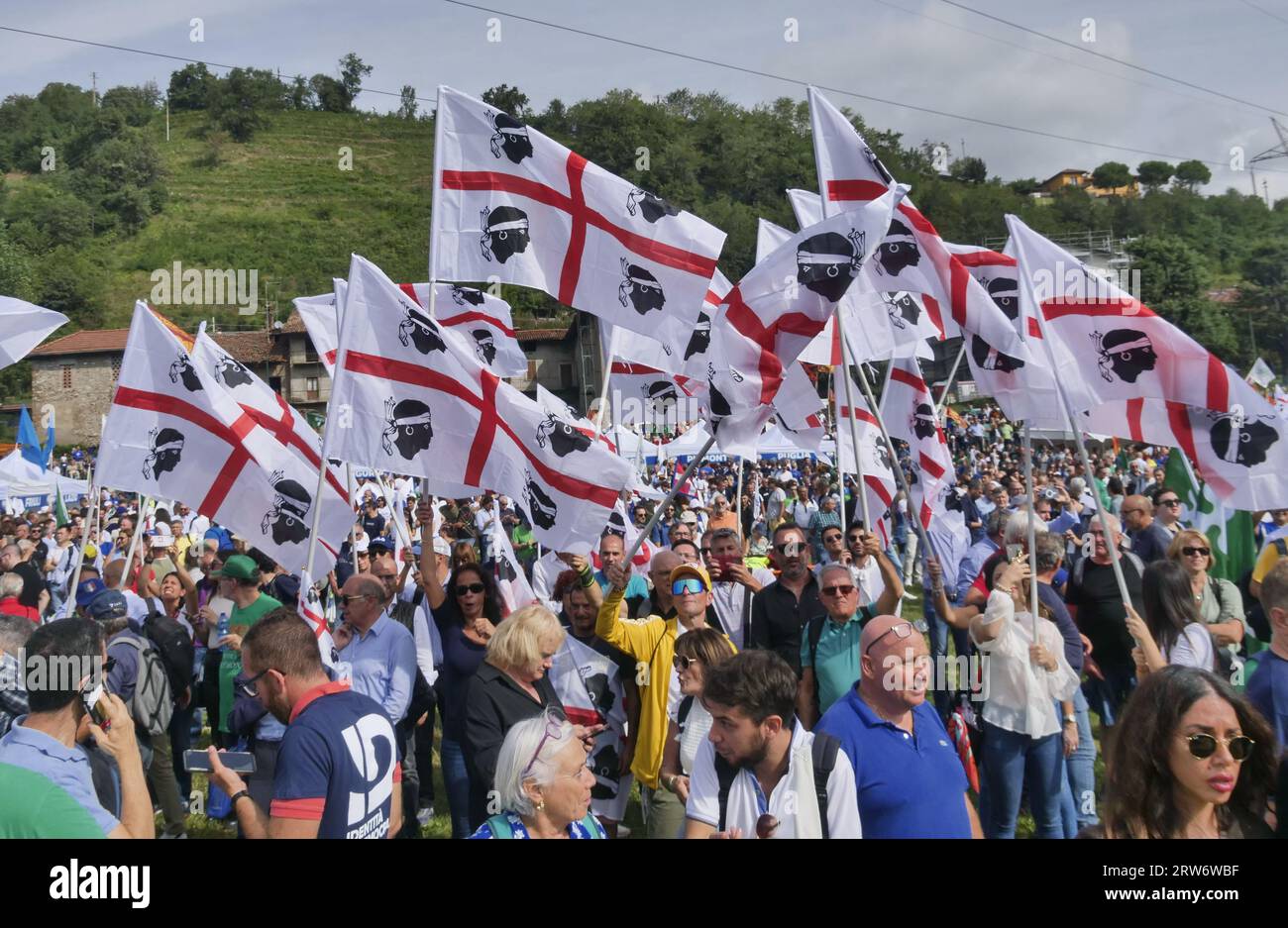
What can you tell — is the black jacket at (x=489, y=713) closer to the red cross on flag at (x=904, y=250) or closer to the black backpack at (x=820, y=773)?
the black backpack at (x=820, y=773)

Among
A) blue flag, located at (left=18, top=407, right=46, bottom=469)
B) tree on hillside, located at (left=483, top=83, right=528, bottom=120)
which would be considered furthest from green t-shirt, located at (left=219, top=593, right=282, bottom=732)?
tree on hillside, located at (left=483, top=83, right=528, bottom=120)

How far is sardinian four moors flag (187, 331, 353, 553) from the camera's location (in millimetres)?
7176

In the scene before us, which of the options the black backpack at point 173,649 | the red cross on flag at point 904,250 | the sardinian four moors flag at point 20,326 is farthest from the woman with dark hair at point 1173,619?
the sardinian four moors flag at point 20,326

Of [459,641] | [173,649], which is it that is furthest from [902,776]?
[173,649]

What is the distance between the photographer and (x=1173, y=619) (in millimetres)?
5852

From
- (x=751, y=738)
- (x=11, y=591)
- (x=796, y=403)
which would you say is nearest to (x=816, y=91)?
(x=796, y=403)

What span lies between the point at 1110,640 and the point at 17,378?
9332 centimetres

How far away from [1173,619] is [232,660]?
5455 millimetres

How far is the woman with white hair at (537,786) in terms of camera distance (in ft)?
11.1

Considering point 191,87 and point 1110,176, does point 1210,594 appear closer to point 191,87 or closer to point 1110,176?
point 1110,176

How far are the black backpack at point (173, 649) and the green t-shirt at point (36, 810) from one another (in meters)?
4.48

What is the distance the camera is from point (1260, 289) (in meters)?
80.8
